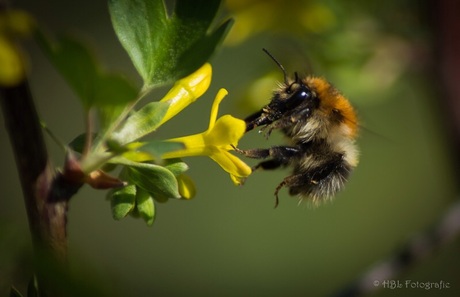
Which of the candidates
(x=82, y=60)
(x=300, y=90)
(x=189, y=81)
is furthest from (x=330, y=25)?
(x=82, y=60)

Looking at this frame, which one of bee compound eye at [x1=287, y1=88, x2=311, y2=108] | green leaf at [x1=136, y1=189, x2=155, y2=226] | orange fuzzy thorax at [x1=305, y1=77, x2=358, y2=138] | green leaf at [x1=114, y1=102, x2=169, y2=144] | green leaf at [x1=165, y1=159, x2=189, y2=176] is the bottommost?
orange fuzzy thorax at [x1=305, y1=77, x2=358, y2=138]

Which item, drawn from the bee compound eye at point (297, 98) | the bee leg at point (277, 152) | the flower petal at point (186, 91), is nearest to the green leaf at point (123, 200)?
the flower petal at point (186, 91)

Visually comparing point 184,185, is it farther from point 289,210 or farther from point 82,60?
point 289,210

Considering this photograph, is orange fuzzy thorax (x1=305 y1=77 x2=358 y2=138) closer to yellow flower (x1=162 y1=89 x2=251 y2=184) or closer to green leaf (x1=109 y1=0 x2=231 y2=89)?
yellow flower (x1=162 y1=89 x2=251 y2=184)

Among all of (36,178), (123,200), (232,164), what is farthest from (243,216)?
(36,178)

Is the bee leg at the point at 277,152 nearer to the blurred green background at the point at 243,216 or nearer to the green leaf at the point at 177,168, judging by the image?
the green leaf at the point at 177,168

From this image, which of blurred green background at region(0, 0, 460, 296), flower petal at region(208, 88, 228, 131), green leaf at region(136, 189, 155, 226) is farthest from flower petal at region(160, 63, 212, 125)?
blurred green background at region(0, 0, 460, 296)
